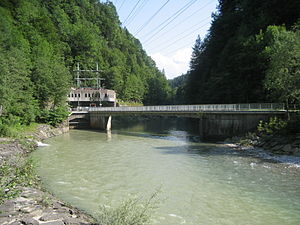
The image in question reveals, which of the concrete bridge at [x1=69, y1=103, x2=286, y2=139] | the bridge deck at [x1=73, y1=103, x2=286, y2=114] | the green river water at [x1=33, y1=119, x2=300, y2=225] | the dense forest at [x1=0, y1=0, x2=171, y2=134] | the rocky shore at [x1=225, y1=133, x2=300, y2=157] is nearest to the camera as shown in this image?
the green river water at [x1=33, y1=119, x2=300, y2=225]

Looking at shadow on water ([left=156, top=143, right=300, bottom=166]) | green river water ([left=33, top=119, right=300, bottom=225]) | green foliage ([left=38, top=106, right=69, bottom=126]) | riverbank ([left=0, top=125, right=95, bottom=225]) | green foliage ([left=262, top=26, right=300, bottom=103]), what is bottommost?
green river water ([left=33, top=119, right=300, bottom=225])

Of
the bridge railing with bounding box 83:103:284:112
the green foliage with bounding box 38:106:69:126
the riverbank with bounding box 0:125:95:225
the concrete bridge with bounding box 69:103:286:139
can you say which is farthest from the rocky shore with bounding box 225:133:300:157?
the green foliage with bounding box 38:106:69:126

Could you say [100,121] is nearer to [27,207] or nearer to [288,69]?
[288,69]

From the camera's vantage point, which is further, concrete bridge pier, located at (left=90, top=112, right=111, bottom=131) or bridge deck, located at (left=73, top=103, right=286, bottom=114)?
concrete bridge pier, located at (left=90, top=112, right=111, bottom=131)

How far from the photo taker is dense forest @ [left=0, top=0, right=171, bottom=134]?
34.4 metres

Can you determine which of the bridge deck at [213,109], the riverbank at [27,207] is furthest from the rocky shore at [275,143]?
the riverbank at [27,207]

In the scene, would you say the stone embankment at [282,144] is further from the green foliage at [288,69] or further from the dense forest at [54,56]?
the dense forest at [54,56]

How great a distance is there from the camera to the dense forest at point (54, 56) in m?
34.4

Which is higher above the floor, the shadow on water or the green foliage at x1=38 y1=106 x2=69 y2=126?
the green foliage at x1=38 y1=106 x2=69 y2=126

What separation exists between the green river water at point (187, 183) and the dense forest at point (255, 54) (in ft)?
32.4

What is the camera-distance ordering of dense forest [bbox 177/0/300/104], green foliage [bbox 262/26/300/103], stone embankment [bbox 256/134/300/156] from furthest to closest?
dense forest [bbox 177/0/300/104]
green foliage [bbox 262/26/300/103]
stone embankment [bbox 256/134/300/156]

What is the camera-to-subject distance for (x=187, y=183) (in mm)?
14469

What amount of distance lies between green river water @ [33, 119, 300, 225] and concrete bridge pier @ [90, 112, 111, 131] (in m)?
24.0

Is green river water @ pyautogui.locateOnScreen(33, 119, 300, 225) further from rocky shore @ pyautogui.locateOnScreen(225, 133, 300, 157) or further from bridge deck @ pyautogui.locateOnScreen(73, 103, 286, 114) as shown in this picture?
bridge deck @ pyautogui.locateOnScreen(73, 103, 286, 114)
